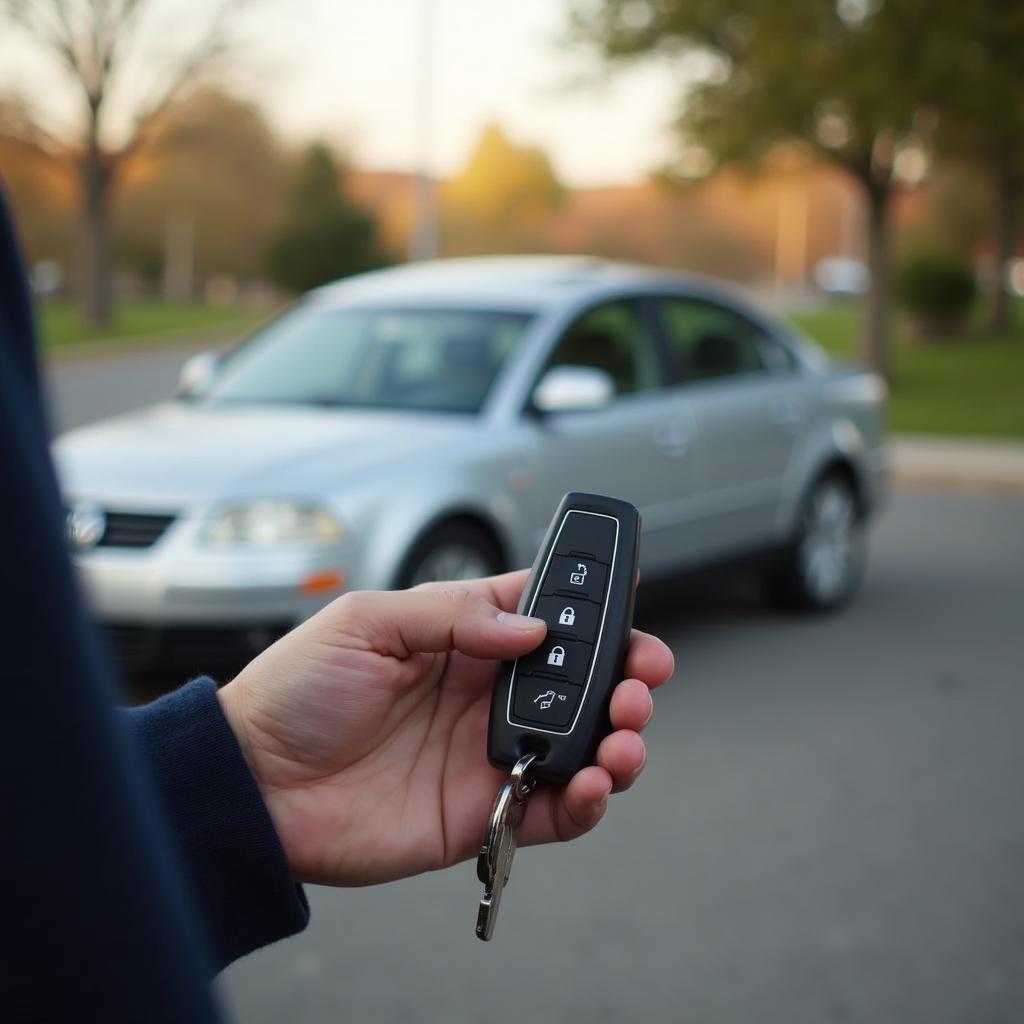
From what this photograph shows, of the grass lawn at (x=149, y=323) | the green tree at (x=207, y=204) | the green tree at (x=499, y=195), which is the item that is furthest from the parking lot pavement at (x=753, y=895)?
the green tree at (x=499, y=195)

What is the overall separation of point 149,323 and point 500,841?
1458 inches

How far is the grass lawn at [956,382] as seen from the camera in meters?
16.4

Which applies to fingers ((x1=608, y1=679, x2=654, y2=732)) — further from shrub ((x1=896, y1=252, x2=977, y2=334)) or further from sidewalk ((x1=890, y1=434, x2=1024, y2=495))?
shrub ((x1=896, y1=252, x2=977, y2=334))

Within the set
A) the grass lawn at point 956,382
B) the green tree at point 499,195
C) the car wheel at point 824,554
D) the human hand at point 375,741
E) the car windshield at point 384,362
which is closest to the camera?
the human hand at point 375,741

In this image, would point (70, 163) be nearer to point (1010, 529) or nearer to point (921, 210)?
point (921, 210)

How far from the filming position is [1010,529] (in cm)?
1027

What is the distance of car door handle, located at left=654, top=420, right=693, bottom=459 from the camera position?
249 inches

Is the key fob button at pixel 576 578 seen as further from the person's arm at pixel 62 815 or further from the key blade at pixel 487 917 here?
the person's arm at pixel 62 815

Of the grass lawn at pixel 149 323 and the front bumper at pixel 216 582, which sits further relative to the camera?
the grass lawn at pixel 149 323

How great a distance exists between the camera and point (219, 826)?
4.36ft

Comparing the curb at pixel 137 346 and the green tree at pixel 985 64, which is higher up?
the green tree at pixel 985 64

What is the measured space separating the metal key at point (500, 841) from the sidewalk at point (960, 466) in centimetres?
1131

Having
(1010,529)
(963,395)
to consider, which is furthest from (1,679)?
(963,395)

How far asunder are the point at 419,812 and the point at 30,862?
1142mm
